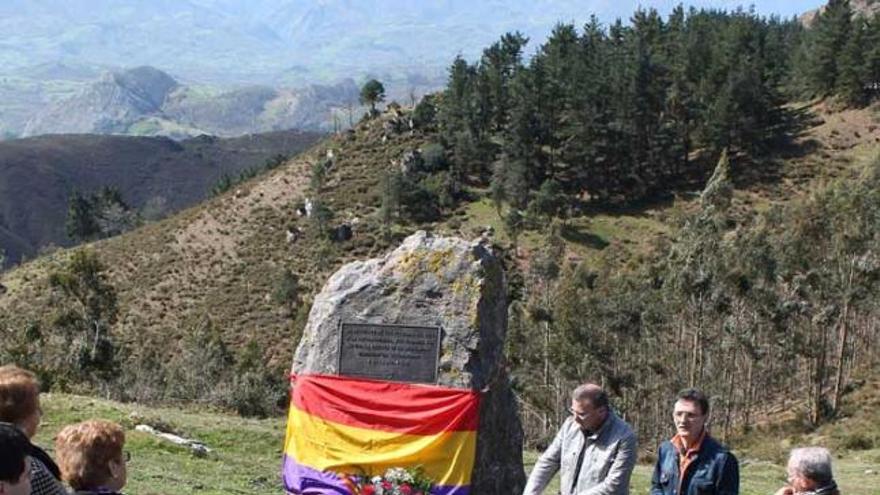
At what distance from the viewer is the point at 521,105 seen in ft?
303

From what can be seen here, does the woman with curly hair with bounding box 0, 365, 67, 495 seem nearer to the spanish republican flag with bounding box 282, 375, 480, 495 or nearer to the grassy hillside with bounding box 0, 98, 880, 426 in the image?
the spanish republican flag with bounding box 282, 375, 480, 495

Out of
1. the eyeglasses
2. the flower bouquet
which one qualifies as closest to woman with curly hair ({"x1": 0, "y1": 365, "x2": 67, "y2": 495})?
the eyeglasses

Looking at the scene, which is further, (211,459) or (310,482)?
(211,459)

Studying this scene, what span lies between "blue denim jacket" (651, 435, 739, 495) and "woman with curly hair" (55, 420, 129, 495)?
173 inches

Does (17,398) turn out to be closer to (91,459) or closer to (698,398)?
(91,459)

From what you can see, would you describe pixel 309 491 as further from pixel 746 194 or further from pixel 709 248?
pixel 746 194

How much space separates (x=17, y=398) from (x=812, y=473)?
17.8ft

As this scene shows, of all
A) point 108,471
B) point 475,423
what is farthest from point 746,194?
point 108,471

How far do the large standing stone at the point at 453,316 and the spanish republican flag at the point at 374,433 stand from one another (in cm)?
23

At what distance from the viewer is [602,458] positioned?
7977mm

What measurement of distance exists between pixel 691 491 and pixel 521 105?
86.8m

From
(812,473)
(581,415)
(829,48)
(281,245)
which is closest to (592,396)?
(581,415)

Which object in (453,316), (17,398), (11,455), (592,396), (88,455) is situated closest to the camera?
(11,455)

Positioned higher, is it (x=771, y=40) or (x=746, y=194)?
(x=771, y=40)
